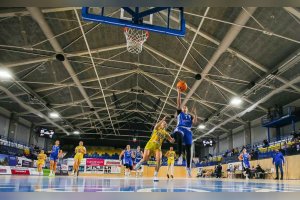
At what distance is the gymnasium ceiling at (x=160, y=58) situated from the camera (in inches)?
598

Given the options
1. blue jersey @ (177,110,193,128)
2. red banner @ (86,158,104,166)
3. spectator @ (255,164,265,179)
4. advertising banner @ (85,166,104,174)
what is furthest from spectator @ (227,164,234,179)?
blue jersey @ (177,110,193,128)

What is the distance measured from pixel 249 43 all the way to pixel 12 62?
16093mm

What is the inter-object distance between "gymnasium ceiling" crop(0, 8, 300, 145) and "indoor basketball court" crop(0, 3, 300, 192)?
3.1 inches

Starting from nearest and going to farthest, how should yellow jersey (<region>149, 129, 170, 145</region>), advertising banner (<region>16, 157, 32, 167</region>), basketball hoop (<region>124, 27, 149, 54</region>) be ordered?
1. yellow jersey (<region>149, 129, 170, 145</region>)
2. basketball hoop (<region>124, 27, 149, 54</region>)
3. advertising banner (<region>16, 157, 32, 167</region>)

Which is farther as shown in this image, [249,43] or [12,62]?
[12,62]

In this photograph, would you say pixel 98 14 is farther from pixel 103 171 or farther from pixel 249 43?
pixel 103 171

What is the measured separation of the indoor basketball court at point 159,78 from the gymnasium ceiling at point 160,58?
0.26ft

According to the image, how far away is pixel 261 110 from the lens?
2841 centimetres

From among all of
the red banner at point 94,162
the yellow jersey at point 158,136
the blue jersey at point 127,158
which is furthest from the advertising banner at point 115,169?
the yellow jersey at point 158,136

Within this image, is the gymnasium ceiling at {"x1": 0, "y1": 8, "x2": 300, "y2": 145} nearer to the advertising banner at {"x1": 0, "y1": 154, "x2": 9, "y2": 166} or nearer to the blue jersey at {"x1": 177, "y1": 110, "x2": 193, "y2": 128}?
the advertising banner at {"x1": 0, "y1": 154, "x2": 9, "y2": 166}

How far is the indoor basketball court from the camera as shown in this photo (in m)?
9.80

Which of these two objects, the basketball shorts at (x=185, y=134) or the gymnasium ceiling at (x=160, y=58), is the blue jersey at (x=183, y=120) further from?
the gymnasium ceiling at (x=160, y=58)

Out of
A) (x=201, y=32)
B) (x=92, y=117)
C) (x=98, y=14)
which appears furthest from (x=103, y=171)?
(x=98, y=14)

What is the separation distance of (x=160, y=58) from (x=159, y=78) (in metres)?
4.05
